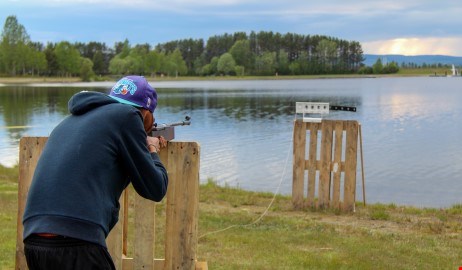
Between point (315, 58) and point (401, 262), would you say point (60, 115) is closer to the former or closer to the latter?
point (401, 262)

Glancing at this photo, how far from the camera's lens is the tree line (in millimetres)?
130125

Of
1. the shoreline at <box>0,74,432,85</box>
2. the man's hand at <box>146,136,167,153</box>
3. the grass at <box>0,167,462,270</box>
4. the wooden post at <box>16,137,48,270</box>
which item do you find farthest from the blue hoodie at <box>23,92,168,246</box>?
the shoreline at <box>0,74,432,85</box>

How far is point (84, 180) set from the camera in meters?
2.98

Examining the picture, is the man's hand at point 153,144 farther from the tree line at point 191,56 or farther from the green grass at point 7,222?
the tree line at point 191,56

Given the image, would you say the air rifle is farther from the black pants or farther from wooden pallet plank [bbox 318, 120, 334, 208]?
wooden pallet plank [bbox 318, 120, 334, 208]

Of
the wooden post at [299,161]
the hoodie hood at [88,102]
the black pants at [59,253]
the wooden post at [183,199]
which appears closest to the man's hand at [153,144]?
the hoodie hood at [88,102]

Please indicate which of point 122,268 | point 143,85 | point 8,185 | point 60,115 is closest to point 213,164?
point 8,185

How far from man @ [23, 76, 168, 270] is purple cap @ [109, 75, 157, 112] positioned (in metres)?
0.12

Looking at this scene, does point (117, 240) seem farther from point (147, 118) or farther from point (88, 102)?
point (88, 102)

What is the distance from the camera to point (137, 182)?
3240 mm

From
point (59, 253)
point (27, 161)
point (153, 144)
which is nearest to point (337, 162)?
point (27, 161)

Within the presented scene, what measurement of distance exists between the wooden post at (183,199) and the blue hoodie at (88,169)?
1.20 meters

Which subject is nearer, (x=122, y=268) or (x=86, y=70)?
(x=122, y=268)

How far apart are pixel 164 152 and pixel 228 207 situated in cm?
683
